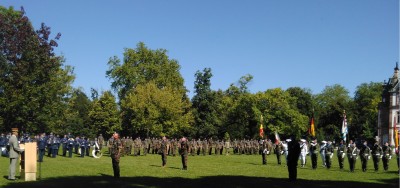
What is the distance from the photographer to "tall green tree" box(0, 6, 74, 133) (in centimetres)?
4381

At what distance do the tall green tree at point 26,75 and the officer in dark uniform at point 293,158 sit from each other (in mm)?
29853

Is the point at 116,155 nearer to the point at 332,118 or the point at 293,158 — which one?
the point at 293,158

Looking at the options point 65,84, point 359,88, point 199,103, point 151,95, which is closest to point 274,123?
point 199,103

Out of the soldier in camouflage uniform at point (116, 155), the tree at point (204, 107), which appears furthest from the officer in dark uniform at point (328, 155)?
the tree at point (204, 107)

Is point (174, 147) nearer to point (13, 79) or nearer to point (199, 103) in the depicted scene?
point (13, 79)

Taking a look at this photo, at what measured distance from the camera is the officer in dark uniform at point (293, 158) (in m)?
19.2

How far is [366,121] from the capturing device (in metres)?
93.2

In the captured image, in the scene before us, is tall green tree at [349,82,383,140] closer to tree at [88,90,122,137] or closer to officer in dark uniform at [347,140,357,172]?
tree at [88,90,122,137]

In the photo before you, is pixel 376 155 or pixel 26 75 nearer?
pixel 376 155

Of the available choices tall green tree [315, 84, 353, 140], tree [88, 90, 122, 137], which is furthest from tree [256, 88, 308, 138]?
tall green tree [315, 84, 353, 140]

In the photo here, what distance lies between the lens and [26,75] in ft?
147

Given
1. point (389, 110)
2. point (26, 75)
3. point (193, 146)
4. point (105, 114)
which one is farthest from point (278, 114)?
point (26, 75)

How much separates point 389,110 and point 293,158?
71.1 metres

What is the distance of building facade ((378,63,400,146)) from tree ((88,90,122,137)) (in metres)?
44.5
